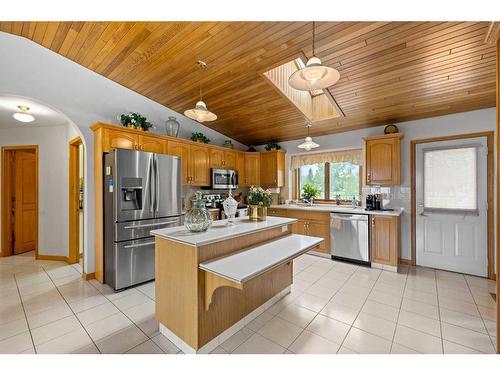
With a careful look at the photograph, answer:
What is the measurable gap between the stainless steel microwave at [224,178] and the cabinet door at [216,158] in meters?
0.15

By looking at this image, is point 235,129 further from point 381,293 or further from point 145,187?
point 381,293

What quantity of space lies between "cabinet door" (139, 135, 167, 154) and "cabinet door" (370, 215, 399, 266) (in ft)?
12.0

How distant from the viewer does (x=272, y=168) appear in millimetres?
5098

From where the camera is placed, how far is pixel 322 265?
3.69 metres

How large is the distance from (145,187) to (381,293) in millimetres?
3350

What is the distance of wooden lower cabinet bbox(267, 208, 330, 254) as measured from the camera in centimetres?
406

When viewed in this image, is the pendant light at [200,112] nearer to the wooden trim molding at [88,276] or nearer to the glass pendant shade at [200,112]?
the glass pendant shade at [200,112]

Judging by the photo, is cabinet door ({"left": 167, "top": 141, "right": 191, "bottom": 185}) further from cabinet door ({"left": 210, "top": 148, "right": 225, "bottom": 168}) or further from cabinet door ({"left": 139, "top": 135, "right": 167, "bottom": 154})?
cabinet door ({"left": 210, "top": 148, "right": 225, "bottom": 168})

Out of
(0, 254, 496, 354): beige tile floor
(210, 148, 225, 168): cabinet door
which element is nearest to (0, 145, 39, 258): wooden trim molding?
(0, 254, 496, 354): beige tile floor

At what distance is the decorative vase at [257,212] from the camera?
95.5 inches

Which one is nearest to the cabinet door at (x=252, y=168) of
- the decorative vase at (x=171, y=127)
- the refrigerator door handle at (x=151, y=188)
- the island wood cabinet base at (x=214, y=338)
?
the decorative vase at (x=171, y=127)

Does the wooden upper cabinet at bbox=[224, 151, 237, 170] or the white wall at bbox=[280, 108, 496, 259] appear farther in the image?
the wooden upper cabinet at bbox=[224, 151, 237, 170]
